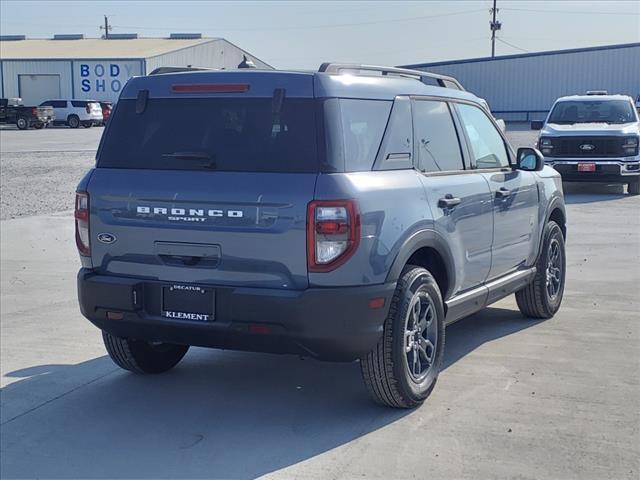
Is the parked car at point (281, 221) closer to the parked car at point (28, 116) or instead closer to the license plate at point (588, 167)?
the license plate at point (588, 167)

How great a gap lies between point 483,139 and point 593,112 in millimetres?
12570

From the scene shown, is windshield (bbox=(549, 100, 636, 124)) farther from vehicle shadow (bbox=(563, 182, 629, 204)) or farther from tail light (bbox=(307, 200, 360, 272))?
tail light (bbox=(307, 200, 360, 272))

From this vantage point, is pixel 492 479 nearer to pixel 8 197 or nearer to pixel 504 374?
pixel 504 374

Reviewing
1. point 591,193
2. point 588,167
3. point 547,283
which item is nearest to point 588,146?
point 588,167

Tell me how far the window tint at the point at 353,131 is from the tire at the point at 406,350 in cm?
75

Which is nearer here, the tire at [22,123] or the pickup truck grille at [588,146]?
the pickup truck grille at [588,146]

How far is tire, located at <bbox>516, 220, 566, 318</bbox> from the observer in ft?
23.5

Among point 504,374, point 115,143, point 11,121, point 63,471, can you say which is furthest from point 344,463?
point 11,121

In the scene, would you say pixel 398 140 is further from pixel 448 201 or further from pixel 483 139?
pixel 483 139

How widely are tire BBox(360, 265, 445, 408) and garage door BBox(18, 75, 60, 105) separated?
64.8m

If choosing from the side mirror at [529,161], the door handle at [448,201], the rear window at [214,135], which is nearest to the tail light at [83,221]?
the rear window at [214,135]

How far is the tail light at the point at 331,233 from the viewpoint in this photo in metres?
4.49

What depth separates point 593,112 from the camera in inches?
711

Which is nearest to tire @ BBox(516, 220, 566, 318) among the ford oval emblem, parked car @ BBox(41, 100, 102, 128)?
the ford oval emblem
